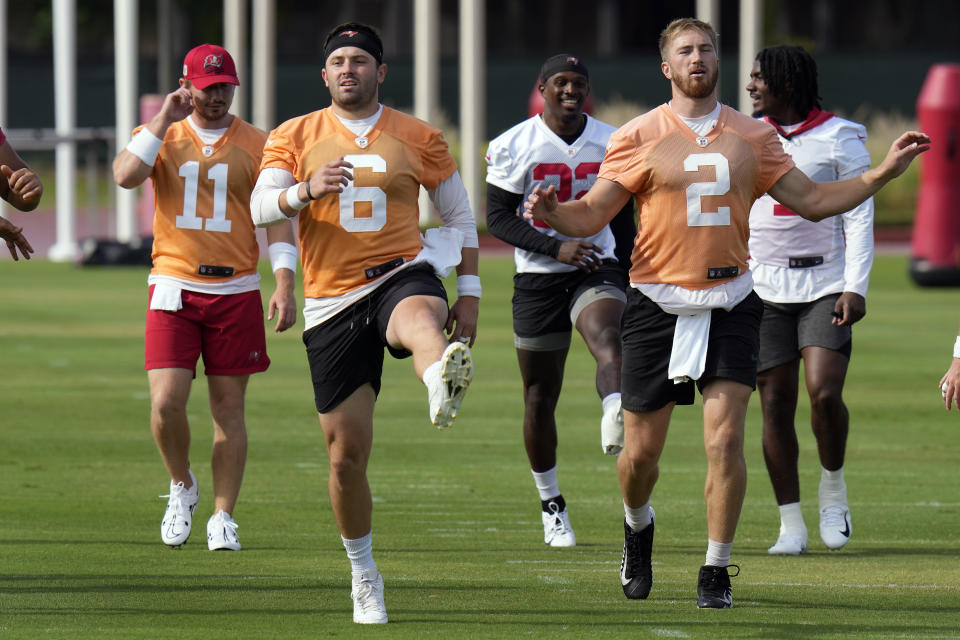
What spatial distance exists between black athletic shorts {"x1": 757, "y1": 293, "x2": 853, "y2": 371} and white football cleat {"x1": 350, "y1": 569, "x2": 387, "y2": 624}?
2.84 metres

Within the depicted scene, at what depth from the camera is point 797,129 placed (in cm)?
886

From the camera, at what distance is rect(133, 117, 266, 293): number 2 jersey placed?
864 centimetres

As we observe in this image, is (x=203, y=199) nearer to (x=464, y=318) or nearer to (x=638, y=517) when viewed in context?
(x=464, y=318)

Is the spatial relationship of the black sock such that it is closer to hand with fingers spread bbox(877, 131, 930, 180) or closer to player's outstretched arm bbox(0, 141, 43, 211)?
hand with fingers spread bbox(877, 131, 930, 180)

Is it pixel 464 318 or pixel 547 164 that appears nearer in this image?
pixel 464 318

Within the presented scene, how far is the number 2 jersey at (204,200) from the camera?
864 cm

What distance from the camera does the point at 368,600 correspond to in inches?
271

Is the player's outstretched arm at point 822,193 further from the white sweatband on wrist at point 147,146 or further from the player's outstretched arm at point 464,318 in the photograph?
the white sweatband on wrist at point 147,146

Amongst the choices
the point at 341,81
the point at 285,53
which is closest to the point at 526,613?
the point at 341,81

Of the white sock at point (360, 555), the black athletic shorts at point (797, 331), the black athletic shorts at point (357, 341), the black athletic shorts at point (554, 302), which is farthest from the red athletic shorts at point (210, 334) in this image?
the black athletic shorts at point (797, 331)

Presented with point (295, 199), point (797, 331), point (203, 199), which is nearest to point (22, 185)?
point (203, 199)

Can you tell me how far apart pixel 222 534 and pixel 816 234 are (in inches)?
127

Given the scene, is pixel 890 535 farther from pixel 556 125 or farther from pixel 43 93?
pixel 43 93

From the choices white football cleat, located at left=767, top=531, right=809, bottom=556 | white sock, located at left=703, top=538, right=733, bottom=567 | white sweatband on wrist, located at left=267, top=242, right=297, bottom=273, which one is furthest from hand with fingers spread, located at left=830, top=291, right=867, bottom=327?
white sweatband on wrist, located at left=267, top=242, right=297, bottom=273
